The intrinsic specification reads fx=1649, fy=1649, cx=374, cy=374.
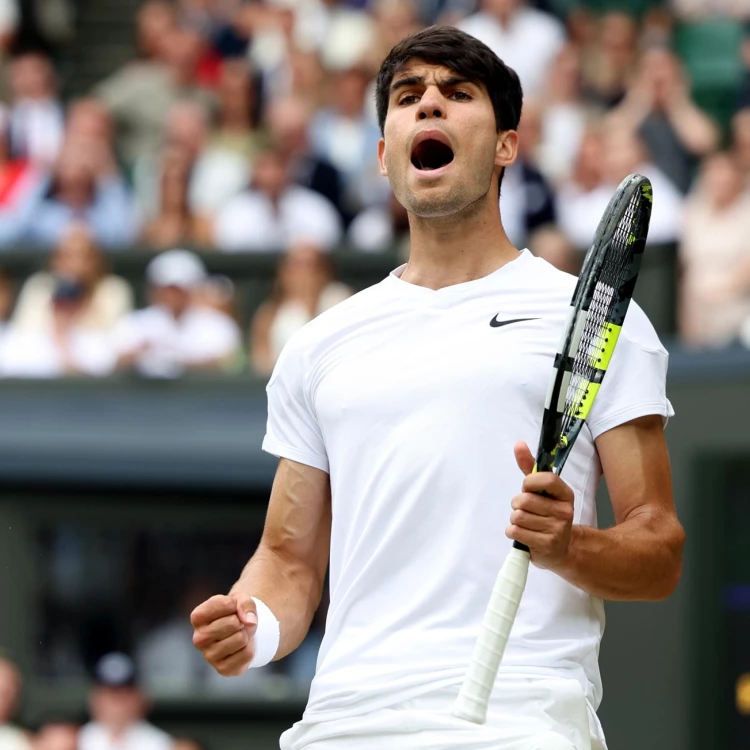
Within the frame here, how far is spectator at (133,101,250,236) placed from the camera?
9.62 metres

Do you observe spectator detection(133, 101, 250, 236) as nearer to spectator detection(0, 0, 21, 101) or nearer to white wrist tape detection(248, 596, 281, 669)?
spectator detection(0, 0, 21, 101)

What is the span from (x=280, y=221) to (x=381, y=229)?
61 cm

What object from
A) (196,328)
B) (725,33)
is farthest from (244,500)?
(725,33)

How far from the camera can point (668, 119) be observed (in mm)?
9273

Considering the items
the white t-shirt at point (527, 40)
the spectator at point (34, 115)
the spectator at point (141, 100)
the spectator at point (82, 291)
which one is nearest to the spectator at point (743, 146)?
the white t-shirt at point (527, 40)

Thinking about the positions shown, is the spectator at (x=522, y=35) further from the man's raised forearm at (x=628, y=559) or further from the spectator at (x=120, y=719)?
the man's raised forearm at (x=628, y=559)

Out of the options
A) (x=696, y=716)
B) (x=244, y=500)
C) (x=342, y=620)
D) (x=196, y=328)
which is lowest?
(x=696, y=716)

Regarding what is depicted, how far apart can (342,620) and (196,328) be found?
18.9ft

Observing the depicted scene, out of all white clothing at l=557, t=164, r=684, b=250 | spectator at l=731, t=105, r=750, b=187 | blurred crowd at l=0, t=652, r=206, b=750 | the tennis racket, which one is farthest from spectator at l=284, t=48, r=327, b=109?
the tennis racket

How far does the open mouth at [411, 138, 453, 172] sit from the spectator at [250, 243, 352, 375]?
506 centimetres

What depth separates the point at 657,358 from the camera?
3.22 metres

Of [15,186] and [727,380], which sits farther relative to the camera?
[15,186]

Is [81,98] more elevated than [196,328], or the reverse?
[81,98]

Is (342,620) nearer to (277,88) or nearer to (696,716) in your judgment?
(696,716)
